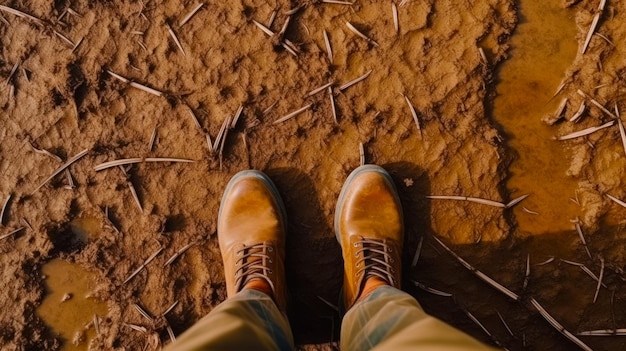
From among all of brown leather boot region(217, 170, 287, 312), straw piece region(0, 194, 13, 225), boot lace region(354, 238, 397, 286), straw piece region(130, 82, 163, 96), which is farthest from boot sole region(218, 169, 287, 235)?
straw piece region(0, 194, 13, 225)

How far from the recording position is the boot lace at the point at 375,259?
2186 millimetres

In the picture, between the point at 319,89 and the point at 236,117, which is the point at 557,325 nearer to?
the point at 319,89

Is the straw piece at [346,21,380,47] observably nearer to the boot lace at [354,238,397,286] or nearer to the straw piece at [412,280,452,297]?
the boot lace at [354,238,397,286]

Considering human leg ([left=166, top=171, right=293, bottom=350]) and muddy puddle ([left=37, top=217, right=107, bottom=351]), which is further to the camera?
muddy puddle ([left=37, top=217, right=107, bottom=351])

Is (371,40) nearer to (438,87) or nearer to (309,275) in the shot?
(438,87)

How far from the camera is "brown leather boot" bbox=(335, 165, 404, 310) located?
7.24 ft

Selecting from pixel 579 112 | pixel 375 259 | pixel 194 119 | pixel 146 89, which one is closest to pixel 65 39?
pixel 146 89

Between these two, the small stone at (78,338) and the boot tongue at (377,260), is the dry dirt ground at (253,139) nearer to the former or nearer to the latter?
the small stone at (78,338)

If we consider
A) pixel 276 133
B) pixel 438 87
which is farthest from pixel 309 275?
pixel 438 87

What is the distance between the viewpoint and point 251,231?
230 cm

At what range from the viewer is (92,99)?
2357 mm

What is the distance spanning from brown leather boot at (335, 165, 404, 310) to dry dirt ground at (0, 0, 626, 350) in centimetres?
8

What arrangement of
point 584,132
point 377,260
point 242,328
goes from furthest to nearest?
point 584,132
point 377,260
point 242,328

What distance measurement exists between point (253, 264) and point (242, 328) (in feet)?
2.35
